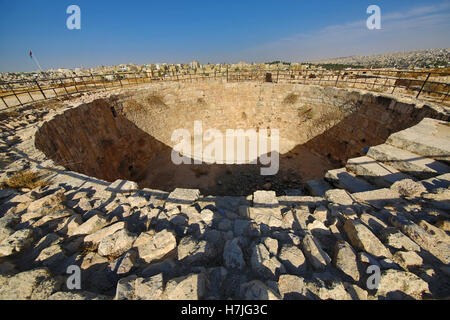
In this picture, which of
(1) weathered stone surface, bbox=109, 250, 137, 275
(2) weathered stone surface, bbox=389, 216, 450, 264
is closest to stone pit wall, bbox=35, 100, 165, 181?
(1) weathered stone surface, bbox=109, 250, 137, 275

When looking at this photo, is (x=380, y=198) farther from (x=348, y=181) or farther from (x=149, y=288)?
(x=149, y=288)

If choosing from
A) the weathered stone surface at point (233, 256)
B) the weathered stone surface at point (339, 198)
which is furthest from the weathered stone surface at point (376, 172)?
the weathered stone surface at point (233, 256)

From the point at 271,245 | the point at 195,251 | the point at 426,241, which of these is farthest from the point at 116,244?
the point at 426,241

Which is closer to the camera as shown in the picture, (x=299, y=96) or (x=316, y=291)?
(x=316, y=291)

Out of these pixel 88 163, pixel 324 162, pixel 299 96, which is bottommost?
pixel 324 162

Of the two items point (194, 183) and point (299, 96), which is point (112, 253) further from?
point (299, 96)

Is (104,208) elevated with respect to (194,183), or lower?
elevated
